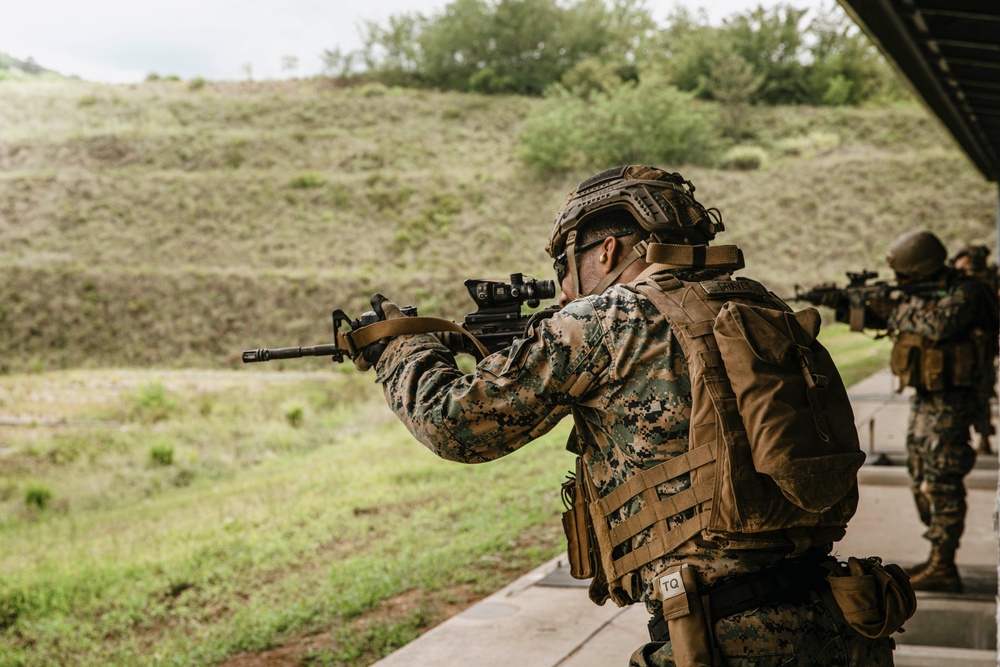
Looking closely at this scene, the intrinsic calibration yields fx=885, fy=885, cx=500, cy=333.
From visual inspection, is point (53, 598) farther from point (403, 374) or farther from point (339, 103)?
point (339, 103)

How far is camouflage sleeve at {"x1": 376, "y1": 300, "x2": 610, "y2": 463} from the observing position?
1509mm

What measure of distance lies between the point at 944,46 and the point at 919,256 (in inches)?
43.2

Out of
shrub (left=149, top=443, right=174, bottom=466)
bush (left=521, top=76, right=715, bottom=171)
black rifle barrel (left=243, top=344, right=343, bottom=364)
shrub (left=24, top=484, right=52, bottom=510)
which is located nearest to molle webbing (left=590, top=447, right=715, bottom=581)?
black rifle barrel (left=243, top=344, right=343, bottom=364)

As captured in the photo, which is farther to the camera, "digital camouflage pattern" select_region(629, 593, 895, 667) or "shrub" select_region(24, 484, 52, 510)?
"shrub" select_region(24, 484, 52, 510)

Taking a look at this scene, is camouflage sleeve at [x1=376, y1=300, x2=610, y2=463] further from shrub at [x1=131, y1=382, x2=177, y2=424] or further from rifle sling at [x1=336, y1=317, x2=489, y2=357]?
shrub at [x1=131, y1=382, x2=177, y2=424]

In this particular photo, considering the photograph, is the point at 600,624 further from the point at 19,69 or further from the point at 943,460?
the point at 19,69

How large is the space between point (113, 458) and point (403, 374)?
35.9ft

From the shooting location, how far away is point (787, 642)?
1480 millimetres

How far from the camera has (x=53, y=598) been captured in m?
5.04

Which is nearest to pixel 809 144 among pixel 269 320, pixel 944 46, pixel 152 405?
pixel 269 320

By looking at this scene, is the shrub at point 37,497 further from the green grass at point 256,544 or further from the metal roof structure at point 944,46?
the metal roof structure at point 944,46

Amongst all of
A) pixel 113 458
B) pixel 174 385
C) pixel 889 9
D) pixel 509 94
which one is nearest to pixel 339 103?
pixel 509 94

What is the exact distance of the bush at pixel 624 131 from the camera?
25.9 meters

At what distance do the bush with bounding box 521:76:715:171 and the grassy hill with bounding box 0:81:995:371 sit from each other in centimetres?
83
